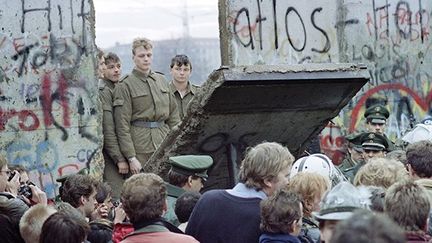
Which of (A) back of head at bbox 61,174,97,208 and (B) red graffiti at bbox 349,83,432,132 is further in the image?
(B) red graffiti at bbox 349,83,432,132

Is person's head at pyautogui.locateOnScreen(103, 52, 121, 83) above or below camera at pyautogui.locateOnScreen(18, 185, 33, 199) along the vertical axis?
above

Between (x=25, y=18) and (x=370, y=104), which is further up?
(x=25, y=18)

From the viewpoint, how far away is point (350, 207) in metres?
5.61

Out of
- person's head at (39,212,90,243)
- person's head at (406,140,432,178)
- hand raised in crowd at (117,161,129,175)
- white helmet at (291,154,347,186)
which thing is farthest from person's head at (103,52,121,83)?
person's head at (39,212,90,243)

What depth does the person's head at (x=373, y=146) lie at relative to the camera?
10.2 metres

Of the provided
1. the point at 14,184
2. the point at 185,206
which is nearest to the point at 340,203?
the point at 185,206

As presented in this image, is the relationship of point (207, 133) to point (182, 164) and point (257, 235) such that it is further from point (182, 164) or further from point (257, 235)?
point (257, 235)

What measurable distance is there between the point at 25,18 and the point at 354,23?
4.47m

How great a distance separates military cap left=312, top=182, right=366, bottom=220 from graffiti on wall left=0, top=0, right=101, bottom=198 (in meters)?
5.77

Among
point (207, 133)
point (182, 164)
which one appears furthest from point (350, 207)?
point (207, 133)

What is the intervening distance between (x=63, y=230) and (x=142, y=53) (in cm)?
557

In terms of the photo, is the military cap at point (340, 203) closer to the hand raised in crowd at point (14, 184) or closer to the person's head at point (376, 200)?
the person's head at point (376, 200)

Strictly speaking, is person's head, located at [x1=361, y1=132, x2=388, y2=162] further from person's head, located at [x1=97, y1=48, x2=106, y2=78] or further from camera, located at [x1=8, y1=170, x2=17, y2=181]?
camera, located at [x1=8, y1=170, x2=17, y2=181]

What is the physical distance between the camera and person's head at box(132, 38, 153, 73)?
11.0 m
